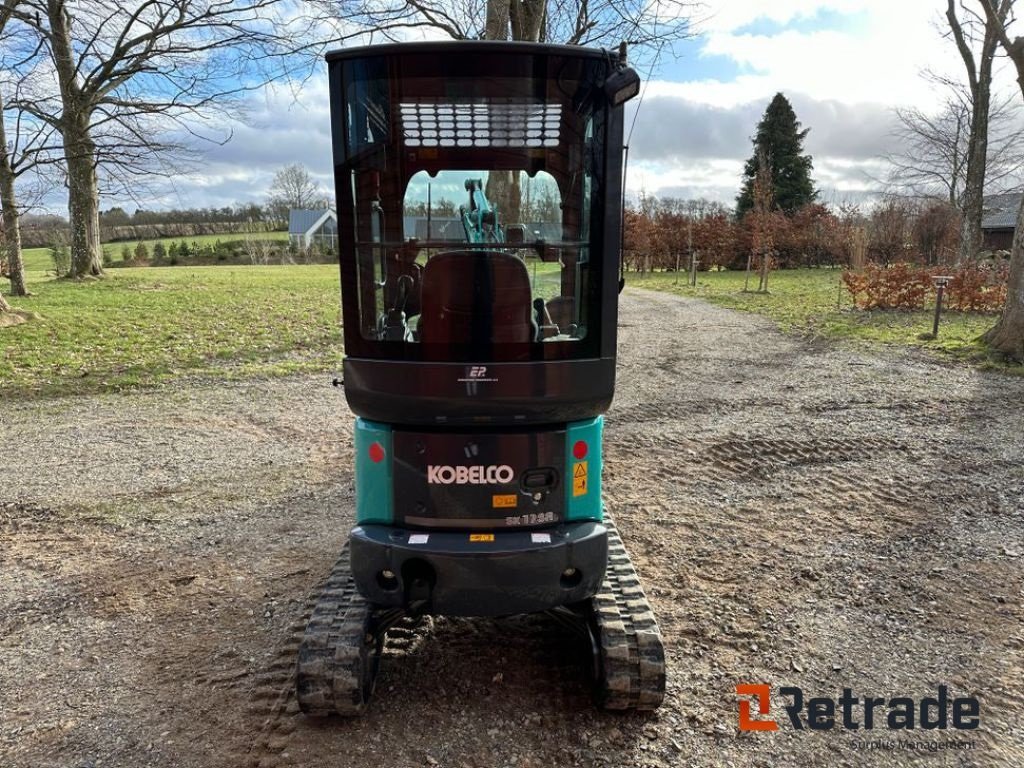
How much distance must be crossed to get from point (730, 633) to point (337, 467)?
12.3 ft

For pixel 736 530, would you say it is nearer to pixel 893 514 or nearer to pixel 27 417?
pixel 893 514

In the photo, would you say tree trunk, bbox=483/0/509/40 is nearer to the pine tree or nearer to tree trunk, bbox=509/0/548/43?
tree trunk, bbox=509/0/548/43

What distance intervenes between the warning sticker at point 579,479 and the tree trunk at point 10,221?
1626 cm

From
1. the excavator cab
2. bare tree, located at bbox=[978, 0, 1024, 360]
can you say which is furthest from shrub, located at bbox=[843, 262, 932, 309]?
the excavator cab

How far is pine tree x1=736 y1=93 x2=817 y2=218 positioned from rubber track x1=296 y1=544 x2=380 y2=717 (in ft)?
140

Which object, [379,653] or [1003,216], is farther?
[1003,216]

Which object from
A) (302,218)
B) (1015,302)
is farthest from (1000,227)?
(302,218)

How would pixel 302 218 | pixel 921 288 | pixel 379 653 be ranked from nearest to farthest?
pixel 379 653 < pixel 921 288 < pixel 302 218

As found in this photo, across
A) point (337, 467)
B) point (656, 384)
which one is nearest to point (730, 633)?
point (337, 467)

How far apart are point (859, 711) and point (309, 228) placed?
60185mm

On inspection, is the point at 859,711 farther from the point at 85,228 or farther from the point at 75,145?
the point at 85,228

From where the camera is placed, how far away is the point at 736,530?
16.1ft

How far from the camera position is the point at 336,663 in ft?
9.18

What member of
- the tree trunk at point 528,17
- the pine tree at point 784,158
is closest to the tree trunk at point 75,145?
the tree trunk at point 528,17
